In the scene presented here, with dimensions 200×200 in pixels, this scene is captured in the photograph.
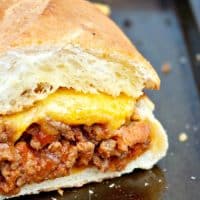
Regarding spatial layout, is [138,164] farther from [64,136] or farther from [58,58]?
[58,58]

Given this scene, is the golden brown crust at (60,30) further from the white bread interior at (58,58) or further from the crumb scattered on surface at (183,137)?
the crumb scattered on surface at (183,137)

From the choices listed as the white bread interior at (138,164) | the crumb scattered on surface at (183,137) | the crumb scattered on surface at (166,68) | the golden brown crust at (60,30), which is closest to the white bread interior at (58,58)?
the golden brown crust at (60,30)

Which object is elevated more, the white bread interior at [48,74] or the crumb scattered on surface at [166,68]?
the white bread interior at [48,74]

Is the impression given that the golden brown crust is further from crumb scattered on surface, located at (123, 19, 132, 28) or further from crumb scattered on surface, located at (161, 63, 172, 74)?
crumb scattered on surface, located at (123, 19, 132, 28)

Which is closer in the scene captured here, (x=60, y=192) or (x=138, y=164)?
(x=60, y=192)

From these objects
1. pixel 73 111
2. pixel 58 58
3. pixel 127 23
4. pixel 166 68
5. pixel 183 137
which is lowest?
pixel 127 23

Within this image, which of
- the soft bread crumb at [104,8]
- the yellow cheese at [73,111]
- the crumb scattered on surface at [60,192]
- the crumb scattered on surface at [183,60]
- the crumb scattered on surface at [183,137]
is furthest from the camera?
the soft bread crumb at [104,8]

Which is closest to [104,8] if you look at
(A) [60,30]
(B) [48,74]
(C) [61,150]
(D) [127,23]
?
(D) [127,23]

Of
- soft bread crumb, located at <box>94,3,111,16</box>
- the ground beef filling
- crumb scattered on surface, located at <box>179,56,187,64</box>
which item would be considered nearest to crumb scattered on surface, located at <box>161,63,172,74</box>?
crumb scattered on surface, located at <box>179,56,187,64</box>
